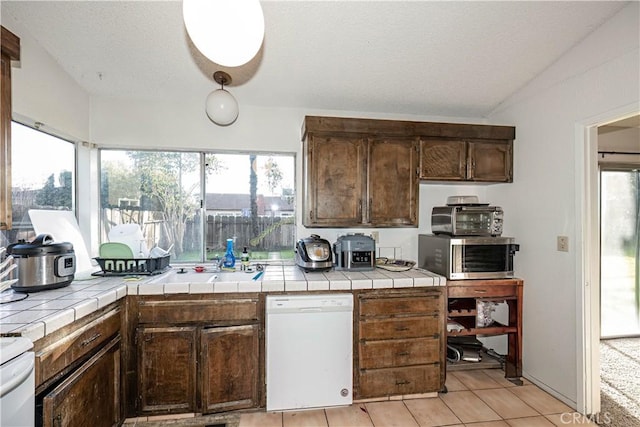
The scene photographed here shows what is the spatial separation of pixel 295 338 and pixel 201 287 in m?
0.70

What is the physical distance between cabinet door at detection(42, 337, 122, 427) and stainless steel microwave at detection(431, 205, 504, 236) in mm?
2500

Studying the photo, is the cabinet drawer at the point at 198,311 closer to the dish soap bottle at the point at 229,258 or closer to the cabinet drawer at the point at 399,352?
the dish soap bottle at the point at 229,258

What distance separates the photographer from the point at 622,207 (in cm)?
318

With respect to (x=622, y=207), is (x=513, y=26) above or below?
above

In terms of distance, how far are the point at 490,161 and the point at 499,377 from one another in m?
1.84

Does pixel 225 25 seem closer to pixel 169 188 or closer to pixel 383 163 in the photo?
pixel 383 163

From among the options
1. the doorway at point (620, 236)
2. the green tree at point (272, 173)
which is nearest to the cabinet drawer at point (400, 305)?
the green tree at point (272, 173)

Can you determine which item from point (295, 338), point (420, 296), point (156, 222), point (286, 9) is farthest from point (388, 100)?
point (156, 222)

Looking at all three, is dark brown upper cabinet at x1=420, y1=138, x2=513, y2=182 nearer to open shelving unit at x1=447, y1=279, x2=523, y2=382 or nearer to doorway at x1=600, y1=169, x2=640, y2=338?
open shelving unit at x1=447, y1=279, x2=523, y2=382

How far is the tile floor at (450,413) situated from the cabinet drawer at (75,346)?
1009 millimetres

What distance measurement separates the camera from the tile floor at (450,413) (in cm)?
192

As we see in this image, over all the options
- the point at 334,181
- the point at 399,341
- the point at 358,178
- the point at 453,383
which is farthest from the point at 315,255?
the point at 453,383

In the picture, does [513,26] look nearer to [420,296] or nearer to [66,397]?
[420,296]

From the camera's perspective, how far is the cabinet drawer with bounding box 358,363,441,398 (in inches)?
82.1
